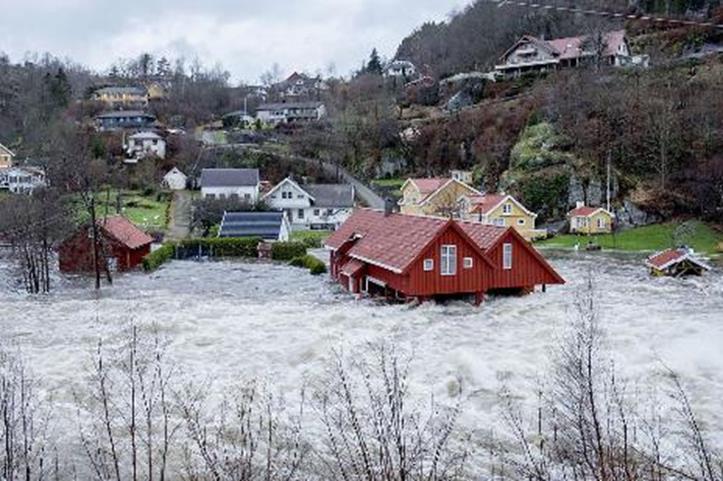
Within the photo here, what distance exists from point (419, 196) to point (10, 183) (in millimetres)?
33904

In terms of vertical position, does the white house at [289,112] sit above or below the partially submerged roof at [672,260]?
above

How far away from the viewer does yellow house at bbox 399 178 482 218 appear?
50.2 m

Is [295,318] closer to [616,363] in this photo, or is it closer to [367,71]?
[616,363]

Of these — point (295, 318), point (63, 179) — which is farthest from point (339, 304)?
point (63, 179)

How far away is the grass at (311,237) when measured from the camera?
45.8m

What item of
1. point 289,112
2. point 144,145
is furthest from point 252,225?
point 289,112

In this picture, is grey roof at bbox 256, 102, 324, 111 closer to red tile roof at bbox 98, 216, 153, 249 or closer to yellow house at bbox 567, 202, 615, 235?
yellow house at bbox 567, 202, 615, 235

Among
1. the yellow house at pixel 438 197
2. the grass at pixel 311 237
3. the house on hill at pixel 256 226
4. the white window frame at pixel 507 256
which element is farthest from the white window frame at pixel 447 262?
the yellow house at pixel 438 197

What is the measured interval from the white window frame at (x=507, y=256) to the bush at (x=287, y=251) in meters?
16.2

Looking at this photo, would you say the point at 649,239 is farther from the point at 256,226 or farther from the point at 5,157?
the point at 5,157

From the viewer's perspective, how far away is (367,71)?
356ft

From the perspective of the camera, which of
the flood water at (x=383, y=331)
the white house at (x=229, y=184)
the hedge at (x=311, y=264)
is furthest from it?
the white house at (x=229, y=184)

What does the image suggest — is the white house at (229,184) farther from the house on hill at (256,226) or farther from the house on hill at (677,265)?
the house on hill at (677,265)

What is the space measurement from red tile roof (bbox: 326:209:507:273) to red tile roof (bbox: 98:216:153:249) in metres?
10.1
